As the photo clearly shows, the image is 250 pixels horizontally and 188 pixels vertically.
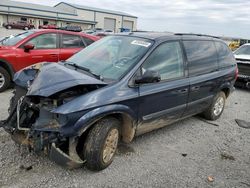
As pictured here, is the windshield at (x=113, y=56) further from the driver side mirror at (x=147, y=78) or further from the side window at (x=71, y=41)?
the side window at (x=71, y=41)

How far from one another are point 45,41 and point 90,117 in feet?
16.1

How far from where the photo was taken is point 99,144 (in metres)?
3.27

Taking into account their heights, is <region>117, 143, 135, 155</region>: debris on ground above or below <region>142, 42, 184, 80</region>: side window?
below

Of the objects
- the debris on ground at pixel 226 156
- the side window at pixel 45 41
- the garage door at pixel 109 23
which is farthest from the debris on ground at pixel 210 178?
the garage door at pixel 109 23

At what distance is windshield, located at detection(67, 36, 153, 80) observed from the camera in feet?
12.3

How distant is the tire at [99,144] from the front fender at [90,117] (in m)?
0.13

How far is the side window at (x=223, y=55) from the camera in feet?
18.4

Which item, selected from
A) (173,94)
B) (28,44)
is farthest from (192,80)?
(28,44)

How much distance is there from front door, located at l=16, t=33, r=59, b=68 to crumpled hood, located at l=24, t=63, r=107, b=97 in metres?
3.64

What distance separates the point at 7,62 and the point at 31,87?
3902 millimetres

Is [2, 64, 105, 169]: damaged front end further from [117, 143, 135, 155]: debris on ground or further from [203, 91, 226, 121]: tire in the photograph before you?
[203, 91, 226, 121]: tire

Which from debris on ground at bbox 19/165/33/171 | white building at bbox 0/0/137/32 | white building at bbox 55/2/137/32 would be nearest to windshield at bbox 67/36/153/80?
debris on ground at bbox 19/165/33/171

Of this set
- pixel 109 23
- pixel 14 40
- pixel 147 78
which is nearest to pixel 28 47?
pixel 14 40

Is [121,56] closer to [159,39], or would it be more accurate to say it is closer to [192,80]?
[159,39]
